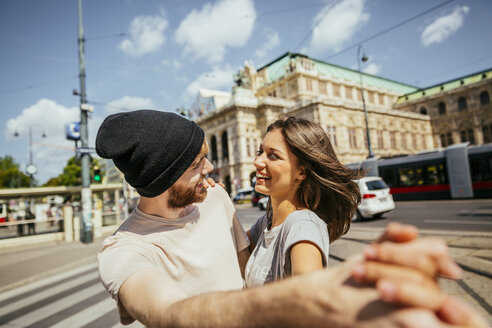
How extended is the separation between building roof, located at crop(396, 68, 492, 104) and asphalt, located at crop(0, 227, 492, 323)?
54826 mm

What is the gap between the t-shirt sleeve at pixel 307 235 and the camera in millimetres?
1292

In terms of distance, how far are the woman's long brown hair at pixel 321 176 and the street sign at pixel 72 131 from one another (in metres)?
12.6

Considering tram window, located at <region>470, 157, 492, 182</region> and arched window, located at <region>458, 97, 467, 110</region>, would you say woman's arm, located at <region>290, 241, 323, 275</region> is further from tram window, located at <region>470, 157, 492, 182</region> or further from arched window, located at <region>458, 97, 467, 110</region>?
arched window, located at <region>458, 97, 467, 110</region>

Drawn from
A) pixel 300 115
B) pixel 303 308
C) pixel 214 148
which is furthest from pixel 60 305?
pixel 214 148

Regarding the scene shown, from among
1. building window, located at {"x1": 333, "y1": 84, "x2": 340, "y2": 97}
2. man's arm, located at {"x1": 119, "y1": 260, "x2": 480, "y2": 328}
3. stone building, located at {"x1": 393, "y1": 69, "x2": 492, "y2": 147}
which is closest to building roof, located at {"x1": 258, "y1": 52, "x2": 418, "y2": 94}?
building window, located at {"x1": 333, "y1": 84, "x2": 340, "y2": 97}

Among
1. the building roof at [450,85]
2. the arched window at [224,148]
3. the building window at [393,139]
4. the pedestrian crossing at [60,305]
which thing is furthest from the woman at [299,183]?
the building roof at [450,85]

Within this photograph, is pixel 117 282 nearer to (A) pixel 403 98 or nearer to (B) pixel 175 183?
(B) pixel 175 183

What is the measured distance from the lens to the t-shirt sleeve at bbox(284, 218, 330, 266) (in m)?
1.29

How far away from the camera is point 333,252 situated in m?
5.72

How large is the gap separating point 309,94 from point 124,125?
43.1 metres

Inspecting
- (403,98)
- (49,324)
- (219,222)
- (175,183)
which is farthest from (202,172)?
(403,98)

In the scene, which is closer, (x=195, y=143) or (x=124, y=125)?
(x=124, y=125)

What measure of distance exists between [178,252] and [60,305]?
507cm

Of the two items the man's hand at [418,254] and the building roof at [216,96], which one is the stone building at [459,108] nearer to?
the building roof at [216,96]
